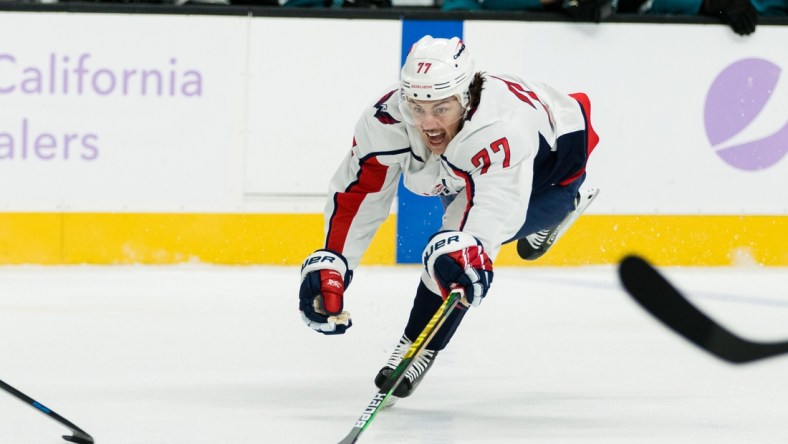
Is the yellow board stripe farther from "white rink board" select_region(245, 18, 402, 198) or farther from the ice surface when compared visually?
"white rink board" select_region(245, 18, 402, 198)

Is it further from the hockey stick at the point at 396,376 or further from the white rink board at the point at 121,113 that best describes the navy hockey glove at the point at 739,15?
the hockey stick at the point at 396,376

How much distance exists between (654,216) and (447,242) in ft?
9.19

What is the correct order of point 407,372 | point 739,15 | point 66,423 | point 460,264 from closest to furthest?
point 66,423
point 460,264
point 407,372
point 739,15

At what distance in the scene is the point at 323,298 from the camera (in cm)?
280

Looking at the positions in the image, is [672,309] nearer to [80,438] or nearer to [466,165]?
[466,165]

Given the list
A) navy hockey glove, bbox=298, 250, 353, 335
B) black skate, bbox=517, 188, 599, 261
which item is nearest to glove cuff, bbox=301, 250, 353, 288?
navy hockey glove, bbox=298, 250, 353, 335

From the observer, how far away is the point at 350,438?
2.45 metres

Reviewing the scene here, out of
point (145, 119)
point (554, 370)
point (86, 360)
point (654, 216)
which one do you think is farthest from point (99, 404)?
point (654, 216)

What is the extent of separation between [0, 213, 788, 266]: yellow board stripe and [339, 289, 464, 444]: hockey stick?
2.45 metres

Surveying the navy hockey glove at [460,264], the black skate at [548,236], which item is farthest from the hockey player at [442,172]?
the black skate at [548,236]

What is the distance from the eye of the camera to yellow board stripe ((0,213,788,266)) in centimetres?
496

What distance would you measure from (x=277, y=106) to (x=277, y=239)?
532 mm

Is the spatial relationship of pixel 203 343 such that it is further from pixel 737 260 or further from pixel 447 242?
pixel 737 260

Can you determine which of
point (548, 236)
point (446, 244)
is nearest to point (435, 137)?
point (446, 244)
